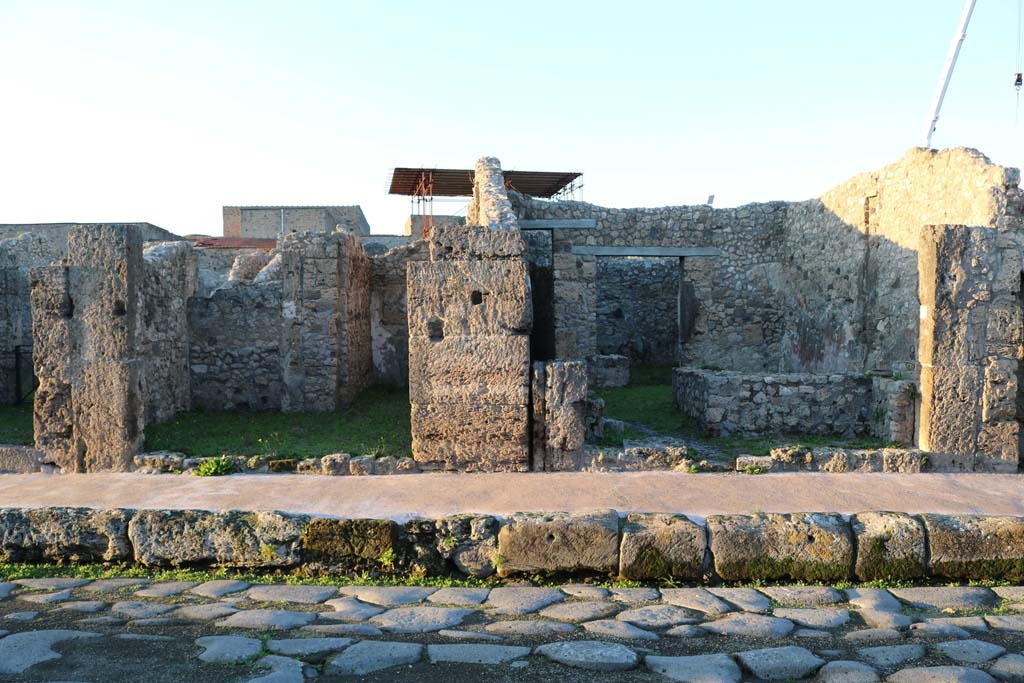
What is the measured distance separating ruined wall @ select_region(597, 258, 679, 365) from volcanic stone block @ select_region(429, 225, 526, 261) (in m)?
11.3

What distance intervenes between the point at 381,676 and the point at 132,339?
661 centimetres

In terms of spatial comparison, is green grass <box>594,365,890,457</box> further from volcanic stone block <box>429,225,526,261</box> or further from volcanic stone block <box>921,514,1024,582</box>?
volcanic stone block <box>921,514,1024,582</box>

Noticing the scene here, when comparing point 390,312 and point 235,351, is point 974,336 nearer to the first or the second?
point 390,312

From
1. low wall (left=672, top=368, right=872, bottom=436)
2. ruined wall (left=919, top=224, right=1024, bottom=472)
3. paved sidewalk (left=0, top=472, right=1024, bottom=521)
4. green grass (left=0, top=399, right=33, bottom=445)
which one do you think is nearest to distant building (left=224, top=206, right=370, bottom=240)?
green grass (left=0, top=399, right=33, bottom=445)

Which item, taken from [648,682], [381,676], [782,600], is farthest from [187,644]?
[782,600]

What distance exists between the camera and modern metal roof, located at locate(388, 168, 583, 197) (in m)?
18.0

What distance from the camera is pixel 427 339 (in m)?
6.75

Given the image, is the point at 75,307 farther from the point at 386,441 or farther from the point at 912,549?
the point at 912,549

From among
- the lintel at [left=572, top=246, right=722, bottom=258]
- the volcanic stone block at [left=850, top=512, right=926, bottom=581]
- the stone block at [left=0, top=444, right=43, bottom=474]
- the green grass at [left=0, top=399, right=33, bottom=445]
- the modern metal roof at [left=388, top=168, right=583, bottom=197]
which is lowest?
the stone block at [left=0, top=444, right=43, bottom=474]

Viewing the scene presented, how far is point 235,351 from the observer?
1062 centimetres

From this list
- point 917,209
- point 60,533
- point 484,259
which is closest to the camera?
point 60,533

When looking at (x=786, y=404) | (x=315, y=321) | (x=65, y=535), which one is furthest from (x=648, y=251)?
(x=65, y=535)

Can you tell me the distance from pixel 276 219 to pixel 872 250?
22.0 metres

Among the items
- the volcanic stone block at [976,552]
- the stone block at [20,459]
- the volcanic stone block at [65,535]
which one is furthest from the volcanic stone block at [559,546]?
the stone block at [20,459]
